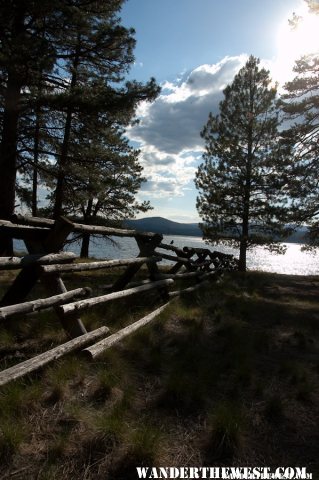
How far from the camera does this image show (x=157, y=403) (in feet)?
11.2

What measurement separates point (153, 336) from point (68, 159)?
975cm

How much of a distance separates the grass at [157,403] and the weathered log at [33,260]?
1122 millimetres

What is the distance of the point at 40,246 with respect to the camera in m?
4.35

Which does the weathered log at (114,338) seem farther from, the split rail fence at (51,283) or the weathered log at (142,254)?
the weathered log at (142,254)

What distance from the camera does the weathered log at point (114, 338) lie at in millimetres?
4102

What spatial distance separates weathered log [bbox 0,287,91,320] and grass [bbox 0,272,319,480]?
0.66 meters

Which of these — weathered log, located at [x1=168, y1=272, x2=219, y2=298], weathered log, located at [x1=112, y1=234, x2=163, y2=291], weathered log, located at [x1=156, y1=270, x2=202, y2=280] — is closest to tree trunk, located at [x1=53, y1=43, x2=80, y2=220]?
weathered log, located at [x1=156, y1=270, x2=202, y2=280]

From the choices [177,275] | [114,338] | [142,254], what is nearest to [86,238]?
[177,275]

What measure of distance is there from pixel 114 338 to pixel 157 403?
4.72ft

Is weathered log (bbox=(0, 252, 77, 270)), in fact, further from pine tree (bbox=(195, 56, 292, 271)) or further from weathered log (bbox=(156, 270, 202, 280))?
pine tree (bbox=(195, 56, 292, 271))

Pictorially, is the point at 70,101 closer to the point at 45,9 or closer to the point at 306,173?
the point at 45,9

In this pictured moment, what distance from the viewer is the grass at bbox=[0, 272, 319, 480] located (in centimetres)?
256

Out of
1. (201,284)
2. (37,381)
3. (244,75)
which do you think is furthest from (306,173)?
(37,381)

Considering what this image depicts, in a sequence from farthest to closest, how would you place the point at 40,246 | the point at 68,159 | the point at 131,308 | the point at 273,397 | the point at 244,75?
the point at 244,75
the point at 68,159
the point at 131,308
the point at 40,246
the point at 273,397
